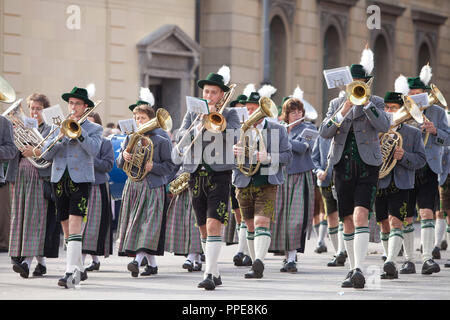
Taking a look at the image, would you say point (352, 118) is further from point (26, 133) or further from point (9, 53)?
point (9, 53)

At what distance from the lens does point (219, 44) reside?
1026 inches

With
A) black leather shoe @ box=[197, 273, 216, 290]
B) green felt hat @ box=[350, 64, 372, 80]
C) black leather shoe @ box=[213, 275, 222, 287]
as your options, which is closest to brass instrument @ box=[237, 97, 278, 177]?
green felt hat @ box=[350, 64, 372, 80]

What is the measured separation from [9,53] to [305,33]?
10.2 metres

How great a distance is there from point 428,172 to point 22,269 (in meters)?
4.63

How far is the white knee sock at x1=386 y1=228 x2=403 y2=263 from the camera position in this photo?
481 inches

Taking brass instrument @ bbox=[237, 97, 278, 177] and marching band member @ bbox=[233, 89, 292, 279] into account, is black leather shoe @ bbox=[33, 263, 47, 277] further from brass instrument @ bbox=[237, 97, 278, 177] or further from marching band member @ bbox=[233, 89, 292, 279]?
brass instrument @ bbox=[237, 97, 278, 177]

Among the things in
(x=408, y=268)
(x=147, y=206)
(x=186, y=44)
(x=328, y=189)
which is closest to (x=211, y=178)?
(x=147, y=206)

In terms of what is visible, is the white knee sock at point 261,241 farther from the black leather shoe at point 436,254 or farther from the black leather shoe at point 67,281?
the black leather shoe at point 436,254

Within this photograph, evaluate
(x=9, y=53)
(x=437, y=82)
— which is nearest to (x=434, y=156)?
(x=9, y=53)

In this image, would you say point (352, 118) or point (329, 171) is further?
point (329, 171)

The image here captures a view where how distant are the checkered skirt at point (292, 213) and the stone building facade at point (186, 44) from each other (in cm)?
844
